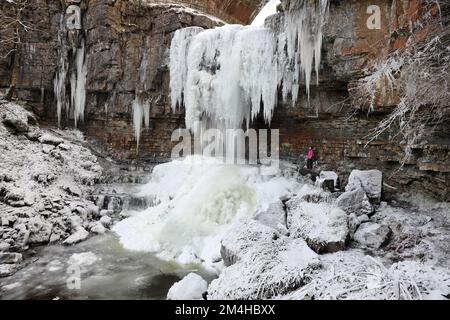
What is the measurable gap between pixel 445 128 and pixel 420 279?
386 cm

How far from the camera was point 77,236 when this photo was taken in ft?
23.9

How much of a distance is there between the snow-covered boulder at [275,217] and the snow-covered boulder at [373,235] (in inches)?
54.3

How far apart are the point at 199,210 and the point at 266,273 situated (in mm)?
3679

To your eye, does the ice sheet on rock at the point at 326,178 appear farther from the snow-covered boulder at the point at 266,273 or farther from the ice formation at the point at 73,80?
the ice formation at the point at 73,80

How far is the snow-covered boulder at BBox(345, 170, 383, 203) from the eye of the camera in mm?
6863

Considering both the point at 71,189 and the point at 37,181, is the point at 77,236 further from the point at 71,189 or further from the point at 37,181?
the point at 37,181

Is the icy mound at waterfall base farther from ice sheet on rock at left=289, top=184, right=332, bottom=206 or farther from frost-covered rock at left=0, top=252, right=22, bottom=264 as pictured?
frost-covered rock at left=0, top=252, right=22, bottom=264

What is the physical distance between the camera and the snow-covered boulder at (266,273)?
4.07 metres

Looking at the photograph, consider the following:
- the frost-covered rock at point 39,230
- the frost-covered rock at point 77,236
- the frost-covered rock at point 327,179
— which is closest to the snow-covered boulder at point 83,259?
the frost-covered rock at point 77,236

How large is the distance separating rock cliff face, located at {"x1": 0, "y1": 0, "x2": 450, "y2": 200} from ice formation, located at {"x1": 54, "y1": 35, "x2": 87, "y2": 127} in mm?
263

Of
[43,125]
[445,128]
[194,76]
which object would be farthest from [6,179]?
[445,128]

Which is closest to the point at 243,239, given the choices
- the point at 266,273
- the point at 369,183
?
the point at 266,273

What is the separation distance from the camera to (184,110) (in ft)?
41.3
